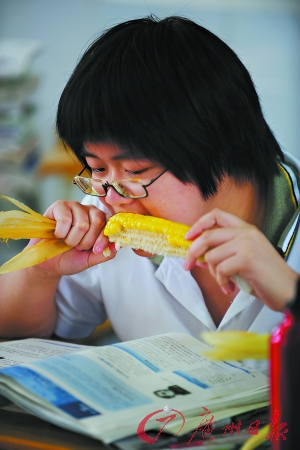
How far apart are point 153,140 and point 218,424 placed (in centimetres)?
49

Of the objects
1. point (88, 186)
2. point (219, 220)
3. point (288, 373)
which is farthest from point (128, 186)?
point (288, 373)

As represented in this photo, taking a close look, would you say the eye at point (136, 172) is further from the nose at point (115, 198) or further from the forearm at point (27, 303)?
the forearm at point (27, 303)

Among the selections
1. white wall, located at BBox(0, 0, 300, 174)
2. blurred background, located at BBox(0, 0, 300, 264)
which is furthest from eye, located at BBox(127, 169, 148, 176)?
white wall, located at BBox(0, 0, 300, 174)

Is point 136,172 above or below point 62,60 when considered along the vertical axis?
above

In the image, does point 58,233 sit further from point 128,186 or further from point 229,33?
point 229,33

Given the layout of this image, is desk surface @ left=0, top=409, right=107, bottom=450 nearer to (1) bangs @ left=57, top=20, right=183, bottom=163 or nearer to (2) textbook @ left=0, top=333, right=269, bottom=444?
(2) textbook @ left=0, top=333, right=269, bottom=444

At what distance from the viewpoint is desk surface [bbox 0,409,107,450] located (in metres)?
0.70

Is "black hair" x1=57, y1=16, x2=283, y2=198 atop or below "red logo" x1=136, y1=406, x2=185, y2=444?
atop

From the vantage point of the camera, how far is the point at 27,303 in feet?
4.17

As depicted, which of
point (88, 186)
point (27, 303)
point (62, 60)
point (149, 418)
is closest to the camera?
point (149, 418)

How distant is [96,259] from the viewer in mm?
1214

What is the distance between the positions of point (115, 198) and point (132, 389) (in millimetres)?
398

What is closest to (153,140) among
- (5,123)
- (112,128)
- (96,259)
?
(112,128)

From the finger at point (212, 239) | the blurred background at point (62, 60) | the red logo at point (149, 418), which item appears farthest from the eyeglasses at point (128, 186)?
the blurred background at point (62, 60)
